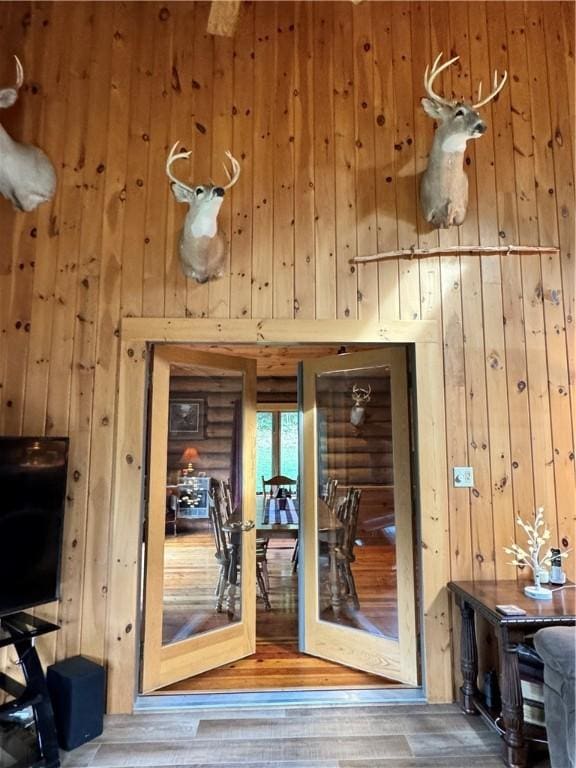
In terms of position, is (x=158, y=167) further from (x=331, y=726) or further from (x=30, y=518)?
(x=331, y=726)

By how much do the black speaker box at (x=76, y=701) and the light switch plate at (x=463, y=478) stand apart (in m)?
2.26

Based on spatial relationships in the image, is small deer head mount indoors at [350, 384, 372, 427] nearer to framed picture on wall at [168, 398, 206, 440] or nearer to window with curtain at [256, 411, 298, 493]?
framed picture on wall at [168, 398, 206, 440]

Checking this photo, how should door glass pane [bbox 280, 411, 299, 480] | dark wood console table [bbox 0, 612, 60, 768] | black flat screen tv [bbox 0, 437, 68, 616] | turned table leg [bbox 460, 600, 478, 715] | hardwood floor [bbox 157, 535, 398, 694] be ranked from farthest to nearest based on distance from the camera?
door glass pane [bbox 280, 411, 299, 480] < hardwood floor [bbox 157, 535, 398, 694] < turned table leg [bbox 460, 600, 478, 715] < black flat screen tv [bbox 0, 437, 68, 616] < dark wood console table [bbox 0, 612, 60, 768]

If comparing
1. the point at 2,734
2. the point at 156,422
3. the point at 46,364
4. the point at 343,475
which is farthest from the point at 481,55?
the point at 2,734

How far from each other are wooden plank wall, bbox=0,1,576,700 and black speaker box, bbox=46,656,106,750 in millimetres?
543

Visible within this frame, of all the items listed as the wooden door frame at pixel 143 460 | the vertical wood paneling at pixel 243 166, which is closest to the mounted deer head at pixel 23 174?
the wooden door frame at pixel 143 460

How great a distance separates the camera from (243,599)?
136 inches

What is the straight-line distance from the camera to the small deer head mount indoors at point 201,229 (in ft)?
8.95

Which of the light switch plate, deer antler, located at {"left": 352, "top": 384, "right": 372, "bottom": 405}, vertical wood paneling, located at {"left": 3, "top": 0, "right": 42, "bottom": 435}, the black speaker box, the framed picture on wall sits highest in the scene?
vertical wood paneling, located at {"left": 3, "top": 0, "right": 42, "bottom": 435}

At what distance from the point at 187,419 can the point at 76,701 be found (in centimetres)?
164

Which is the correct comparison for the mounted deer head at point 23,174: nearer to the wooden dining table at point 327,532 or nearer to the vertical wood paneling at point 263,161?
the vertical wood paneling at point 263,161

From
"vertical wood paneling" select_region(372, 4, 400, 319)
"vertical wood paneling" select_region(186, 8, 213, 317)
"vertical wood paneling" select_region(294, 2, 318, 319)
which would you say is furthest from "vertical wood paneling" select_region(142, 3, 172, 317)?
"vertical wood paneling" select_region(372, 4, 400, 319)

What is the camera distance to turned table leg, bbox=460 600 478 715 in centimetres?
268

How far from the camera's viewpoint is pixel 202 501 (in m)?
3.43
